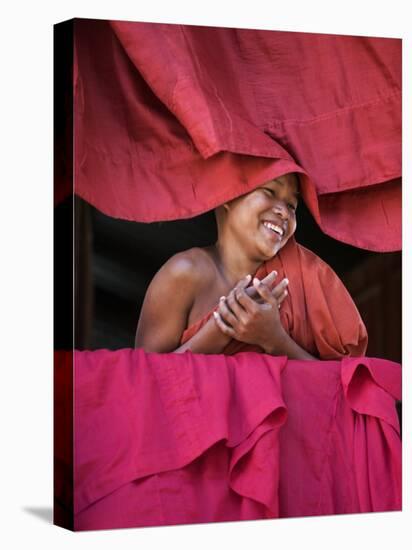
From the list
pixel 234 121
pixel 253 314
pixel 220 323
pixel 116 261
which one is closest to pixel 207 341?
pixel 220 323

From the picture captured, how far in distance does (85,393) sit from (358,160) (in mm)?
1323

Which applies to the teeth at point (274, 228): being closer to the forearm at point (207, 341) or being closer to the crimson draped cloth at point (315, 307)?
the crimson draped cloth at point (315, 307)

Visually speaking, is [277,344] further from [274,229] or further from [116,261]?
[116,261]

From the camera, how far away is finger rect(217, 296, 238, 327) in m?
4.82

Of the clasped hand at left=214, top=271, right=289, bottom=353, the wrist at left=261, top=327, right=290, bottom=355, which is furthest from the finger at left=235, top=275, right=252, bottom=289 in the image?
the wrist at left=261, top=327, right=290, bottom=355

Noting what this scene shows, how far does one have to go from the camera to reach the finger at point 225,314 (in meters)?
4.82

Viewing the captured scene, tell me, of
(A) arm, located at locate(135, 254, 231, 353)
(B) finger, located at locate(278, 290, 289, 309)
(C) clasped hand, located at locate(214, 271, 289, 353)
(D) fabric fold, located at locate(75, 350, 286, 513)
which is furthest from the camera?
(B) finger, located at locate(278, 290, 289, 309)

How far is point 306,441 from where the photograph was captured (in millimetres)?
4949

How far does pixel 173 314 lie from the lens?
15.6 ft

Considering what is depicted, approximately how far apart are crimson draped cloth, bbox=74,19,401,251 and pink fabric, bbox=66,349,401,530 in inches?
20.6

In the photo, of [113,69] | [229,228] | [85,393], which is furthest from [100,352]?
[113,69]

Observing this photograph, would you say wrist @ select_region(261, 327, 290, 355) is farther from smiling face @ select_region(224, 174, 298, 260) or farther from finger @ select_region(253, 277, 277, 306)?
smiling face @ select_region(224, 174, 298, 260)

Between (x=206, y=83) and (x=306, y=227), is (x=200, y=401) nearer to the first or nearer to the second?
(x=306, y=227)

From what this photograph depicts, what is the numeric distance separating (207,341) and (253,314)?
0.61 ft
